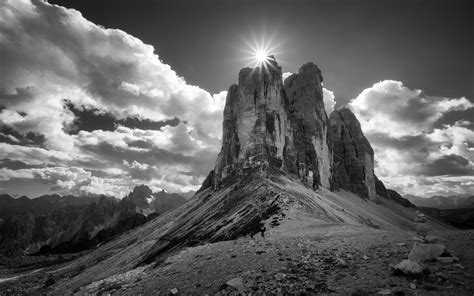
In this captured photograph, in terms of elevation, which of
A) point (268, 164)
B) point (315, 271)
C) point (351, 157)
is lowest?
point (315, 271)

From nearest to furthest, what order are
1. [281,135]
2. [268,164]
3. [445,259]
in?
[445,259] < [268,164] < [281,135]

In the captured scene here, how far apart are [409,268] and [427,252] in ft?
9.00

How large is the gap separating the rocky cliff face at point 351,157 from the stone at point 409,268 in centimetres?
12048

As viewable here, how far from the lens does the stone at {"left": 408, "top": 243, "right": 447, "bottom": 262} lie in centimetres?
1358

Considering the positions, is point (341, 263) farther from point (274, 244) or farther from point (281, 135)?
point (281, 135)

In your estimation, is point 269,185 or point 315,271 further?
point 269,185

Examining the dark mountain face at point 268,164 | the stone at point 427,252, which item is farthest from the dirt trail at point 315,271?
the dark mountain face at point 268,164

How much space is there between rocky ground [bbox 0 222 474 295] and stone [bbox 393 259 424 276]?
0.21 meters

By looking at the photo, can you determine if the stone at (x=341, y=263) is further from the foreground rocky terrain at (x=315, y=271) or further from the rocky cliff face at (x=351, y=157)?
the rocky cliff face at (x=351, y=157)

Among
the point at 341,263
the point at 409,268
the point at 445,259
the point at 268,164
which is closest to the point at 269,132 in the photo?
the point at 268,164

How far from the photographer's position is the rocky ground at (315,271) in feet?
37.8

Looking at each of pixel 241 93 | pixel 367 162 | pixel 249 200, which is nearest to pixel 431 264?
pixel 249 200

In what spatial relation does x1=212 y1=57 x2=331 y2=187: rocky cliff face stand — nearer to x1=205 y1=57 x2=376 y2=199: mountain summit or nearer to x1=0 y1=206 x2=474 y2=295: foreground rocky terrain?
x1=205 y1=57 x2=376 y2=199: mountain summit

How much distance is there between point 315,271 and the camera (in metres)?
14.9
